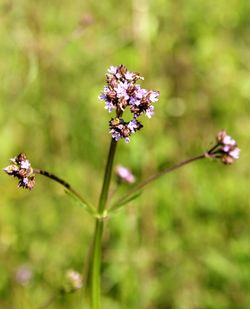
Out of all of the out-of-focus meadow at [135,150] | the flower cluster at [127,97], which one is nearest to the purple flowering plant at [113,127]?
the flower cluster at [127,97]

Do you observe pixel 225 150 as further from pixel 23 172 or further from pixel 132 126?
pixel 23 172

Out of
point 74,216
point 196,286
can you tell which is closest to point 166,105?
point 74,216

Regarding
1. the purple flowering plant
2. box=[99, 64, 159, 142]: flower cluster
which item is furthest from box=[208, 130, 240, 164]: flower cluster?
box=[99, 64, 159, 142]: flower cluster

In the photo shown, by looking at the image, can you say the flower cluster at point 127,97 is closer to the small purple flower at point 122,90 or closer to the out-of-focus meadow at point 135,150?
the small purple flower at point 122,90

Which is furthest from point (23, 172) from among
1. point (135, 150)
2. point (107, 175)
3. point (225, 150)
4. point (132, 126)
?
point (135, 150)

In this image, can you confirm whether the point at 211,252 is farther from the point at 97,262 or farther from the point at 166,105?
the point at 97,262

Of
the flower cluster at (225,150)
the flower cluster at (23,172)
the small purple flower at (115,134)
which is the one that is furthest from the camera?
the flower cluster at (225,150)

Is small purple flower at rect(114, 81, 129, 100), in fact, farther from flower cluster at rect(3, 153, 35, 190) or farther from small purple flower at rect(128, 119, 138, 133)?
flower cluster at rect(3, 153, 35, 190)
